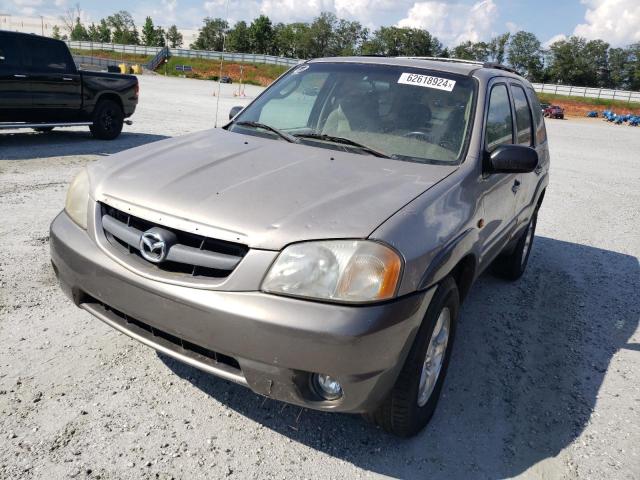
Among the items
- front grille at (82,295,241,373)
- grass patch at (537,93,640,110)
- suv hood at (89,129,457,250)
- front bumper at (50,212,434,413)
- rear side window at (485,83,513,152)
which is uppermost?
grass patch at (537,93,640,110)

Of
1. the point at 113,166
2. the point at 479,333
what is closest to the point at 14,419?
the point at 113,166

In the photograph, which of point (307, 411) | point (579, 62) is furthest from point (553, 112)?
point (579, 62)

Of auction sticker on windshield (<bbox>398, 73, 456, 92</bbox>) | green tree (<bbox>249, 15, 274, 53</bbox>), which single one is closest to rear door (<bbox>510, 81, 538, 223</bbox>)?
auction sticker on windshield (<bbox>398, 73, 456, 92</bbox>)

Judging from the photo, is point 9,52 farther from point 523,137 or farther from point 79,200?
point 523,137

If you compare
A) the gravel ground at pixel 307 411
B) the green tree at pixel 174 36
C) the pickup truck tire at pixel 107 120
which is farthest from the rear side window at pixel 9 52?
the green tree at pixel 174 36

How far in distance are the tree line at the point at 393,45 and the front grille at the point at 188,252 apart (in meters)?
84.9

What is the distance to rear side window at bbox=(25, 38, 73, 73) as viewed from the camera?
9492 mm

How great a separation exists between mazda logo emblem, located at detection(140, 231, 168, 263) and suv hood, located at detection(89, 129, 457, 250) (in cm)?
8

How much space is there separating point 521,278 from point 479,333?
1.50 meters

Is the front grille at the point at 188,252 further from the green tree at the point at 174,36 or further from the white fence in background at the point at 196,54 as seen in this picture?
the green tree at the point at 174,36

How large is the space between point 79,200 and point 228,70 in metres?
70.1

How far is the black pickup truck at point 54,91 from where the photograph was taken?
912 cm

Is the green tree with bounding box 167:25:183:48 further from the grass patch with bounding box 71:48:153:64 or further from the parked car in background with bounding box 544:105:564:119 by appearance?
the parked car in background with bounding box 544:105:564:119

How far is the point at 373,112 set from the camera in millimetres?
3438
